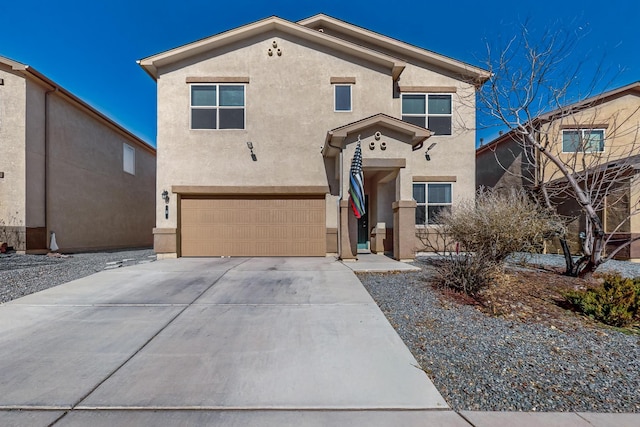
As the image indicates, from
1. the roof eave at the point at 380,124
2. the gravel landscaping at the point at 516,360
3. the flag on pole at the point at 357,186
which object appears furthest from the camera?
the roof eave at the point at 380,124

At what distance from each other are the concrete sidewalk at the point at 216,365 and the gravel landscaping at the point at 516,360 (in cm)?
18

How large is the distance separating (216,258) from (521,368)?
9735 millimetres

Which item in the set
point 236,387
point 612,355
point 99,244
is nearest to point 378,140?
point 612,355

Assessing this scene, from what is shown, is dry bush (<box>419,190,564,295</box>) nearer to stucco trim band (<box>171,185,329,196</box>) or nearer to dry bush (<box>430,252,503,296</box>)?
dry bush (<box>430,252,503,296</box>)

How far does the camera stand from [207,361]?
3.52 metres

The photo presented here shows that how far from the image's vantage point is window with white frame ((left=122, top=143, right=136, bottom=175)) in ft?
59.4

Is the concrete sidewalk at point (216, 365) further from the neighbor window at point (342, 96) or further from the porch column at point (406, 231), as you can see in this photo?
the neighbor window at point (342, 96)

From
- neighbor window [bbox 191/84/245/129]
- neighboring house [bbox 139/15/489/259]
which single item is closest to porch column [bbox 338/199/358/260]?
neighboring house [bbox 139/15/489/259]

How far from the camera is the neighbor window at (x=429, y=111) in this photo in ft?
40.3

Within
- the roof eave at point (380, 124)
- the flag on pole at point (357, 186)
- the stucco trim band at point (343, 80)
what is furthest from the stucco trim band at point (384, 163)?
the stucco trim band at point (343, 80)

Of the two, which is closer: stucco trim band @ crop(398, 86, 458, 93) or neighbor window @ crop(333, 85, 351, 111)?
neighbor window @ crop(333, 85, 351, 111)

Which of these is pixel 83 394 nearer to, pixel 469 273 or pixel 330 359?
pixel 330 359

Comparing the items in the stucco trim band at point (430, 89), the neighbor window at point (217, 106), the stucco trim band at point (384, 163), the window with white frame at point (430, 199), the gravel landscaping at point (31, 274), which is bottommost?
the gravel landscaping at point (31, 274)

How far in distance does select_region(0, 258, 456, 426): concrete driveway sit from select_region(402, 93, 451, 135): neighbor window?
8.68 meters
